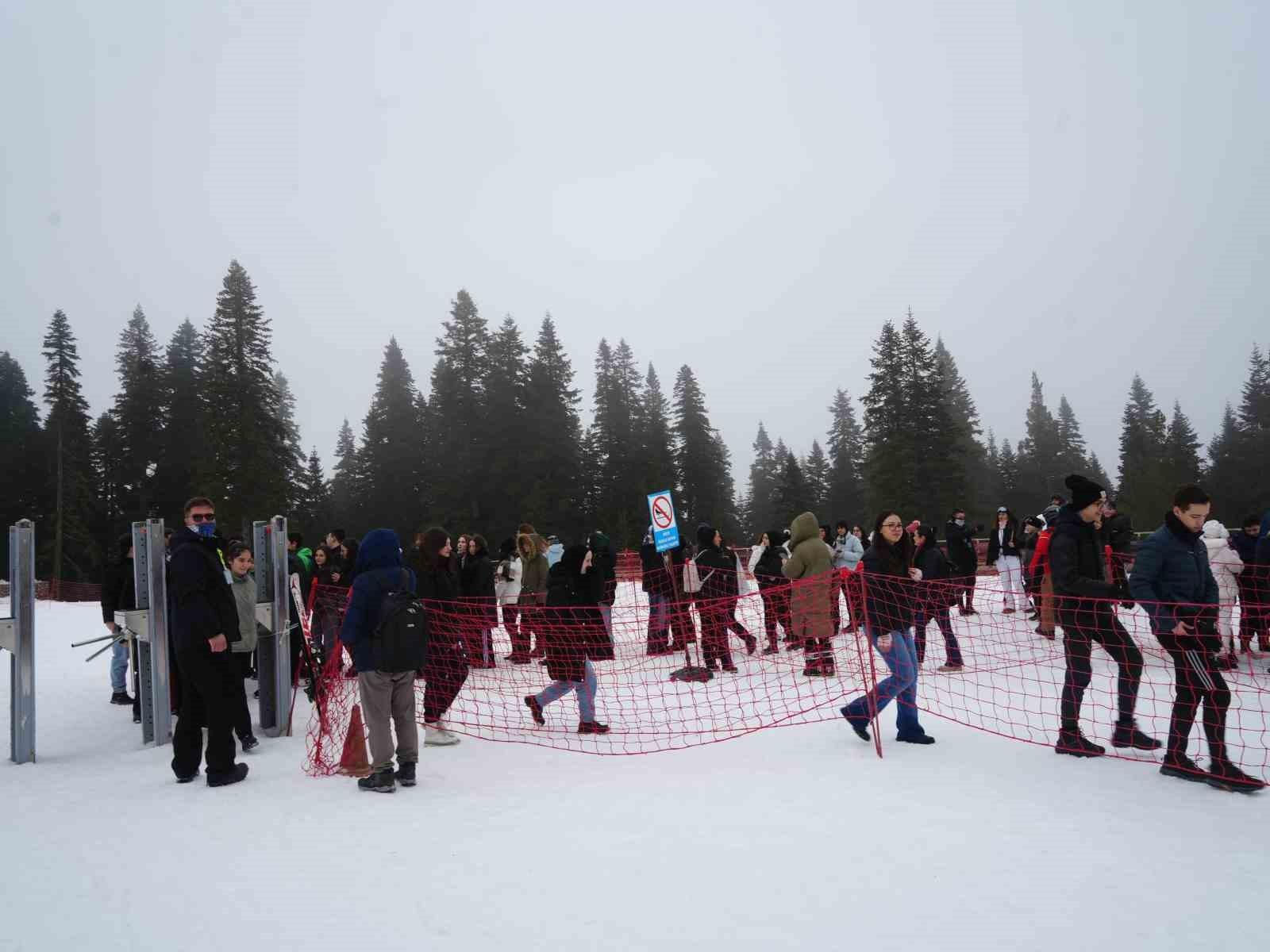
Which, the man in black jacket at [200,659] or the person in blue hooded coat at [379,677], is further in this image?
the man in black jacket at [200,659]

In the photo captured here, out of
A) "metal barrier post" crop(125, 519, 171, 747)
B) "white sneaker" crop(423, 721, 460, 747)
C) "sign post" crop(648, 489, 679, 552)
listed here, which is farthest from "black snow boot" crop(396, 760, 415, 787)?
"sign post" crop(648, 489, 679, 552)

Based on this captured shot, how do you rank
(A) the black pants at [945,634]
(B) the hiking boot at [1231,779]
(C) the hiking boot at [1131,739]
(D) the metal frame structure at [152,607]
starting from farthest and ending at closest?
(A) the black pants at [945,634], (D) the metal frame structure at [152,607], (C) the hiking boot at [1131,739], (B) the hiking boot at [1231,779]

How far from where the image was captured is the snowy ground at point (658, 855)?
11.0ft

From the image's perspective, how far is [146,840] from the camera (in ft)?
14.9

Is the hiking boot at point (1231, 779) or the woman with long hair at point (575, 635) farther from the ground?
the woman with long hair at point (575, 635)

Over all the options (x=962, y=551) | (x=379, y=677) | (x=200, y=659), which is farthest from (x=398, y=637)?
(x=962, y=551)

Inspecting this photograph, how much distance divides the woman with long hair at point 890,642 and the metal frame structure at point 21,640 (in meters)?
6.26

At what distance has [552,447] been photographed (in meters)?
40.6

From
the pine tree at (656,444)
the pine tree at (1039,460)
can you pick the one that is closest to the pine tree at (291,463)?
the pine tree at (656,444)

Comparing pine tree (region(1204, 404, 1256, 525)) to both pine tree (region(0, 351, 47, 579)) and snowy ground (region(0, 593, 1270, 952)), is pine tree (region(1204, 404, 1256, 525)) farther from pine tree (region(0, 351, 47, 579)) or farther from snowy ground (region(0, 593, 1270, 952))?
pine tree (region(0, 351, 47, 579))

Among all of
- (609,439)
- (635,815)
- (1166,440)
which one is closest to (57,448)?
(609,439)

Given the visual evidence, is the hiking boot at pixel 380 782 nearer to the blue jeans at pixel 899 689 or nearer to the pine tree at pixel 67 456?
the blue jeans at pixel 899 689

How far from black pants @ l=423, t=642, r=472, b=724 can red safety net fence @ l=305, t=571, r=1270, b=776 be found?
1cm

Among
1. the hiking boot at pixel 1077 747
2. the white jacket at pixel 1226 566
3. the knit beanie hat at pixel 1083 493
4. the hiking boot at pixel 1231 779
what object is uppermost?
the knit beanie hat at pixel 1083 493
